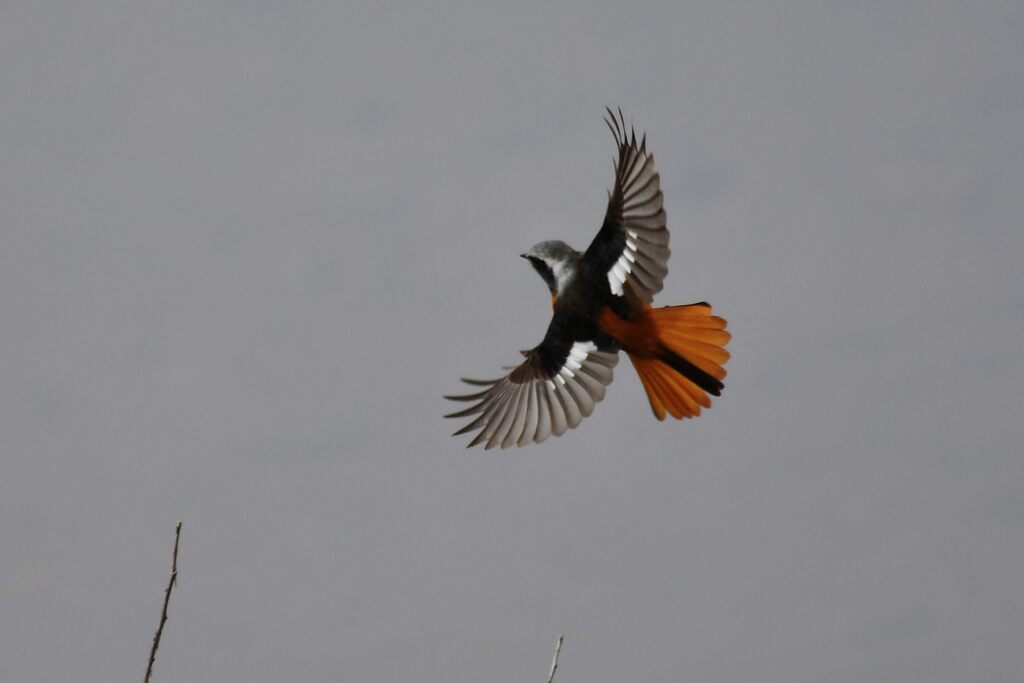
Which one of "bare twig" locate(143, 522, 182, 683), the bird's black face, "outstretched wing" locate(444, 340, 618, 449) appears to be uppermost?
the bird's black face

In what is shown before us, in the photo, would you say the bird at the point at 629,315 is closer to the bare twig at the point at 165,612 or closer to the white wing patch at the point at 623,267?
the white wing patch at the point at 623,267

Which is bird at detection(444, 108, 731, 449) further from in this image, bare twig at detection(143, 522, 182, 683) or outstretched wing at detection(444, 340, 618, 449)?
bare twig at detection(143, 522, 182, 683)

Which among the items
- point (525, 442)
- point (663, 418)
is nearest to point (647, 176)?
point (663, 418)

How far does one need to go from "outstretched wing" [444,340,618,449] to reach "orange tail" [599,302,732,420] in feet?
0.97

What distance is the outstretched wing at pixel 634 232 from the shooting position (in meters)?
3.98

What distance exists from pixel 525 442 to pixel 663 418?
753mm

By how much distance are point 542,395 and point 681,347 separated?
90 centimetres

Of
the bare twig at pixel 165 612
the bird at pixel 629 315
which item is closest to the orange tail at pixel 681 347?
the bird at pixel 629 315

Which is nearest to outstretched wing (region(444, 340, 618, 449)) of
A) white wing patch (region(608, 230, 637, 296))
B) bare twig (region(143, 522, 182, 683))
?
white wing patch (region(608, 230, 637, 296))

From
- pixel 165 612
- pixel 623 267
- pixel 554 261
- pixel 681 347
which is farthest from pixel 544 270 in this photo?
pixel 165 612

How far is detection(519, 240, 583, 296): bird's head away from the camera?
171 inches

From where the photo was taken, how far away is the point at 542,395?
4902mm

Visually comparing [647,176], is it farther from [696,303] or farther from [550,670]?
[550,670]

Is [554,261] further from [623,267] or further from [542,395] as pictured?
[542,395]
